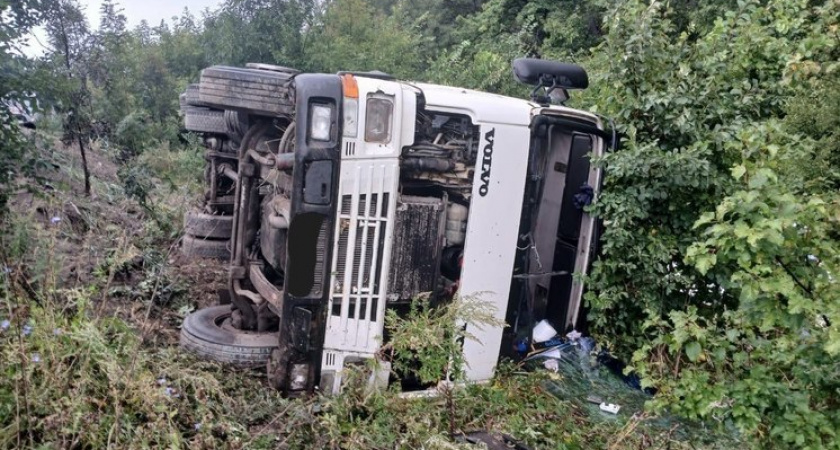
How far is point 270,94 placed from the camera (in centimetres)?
383

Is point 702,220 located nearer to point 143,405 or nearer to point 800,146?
point 800,146

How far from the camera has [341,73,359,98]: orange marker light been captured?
11.1ft

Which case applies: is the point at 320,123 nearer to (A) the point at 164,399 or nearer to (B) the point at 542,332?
(A) the point at 164,399

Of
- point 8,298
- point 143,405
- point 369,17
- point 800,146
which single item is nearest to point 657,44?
point 800,146

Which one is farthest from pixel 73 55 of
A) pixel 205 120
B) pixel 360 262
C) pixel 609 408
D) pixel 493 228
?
pixel 609 408

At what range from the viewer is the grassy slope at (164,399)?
282 centimetres

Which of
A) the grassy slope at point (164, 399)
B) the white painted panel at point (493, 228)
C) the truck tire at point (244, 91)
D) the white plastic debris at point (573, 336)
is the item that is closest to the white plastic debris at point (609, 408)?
the grassy slope at point (164, 399)

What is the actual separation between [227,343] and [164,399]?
0.87 m

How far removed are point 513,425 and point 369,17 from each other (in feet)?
53.7

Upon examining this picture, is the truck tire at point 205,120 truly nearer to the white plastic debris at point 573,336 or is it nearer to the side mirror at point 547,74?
the side mirror at point 547,74

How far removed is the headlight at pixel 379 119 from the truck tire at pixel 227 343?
1337 millimetres

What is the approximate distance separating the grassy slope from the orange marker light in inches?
58.6

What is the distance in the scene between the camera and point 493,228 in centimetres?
377

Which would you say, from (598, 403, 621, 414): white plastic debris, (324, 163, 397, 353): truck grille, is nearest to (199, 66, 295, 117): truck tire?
(324, 163, 397, 353): truck grille
